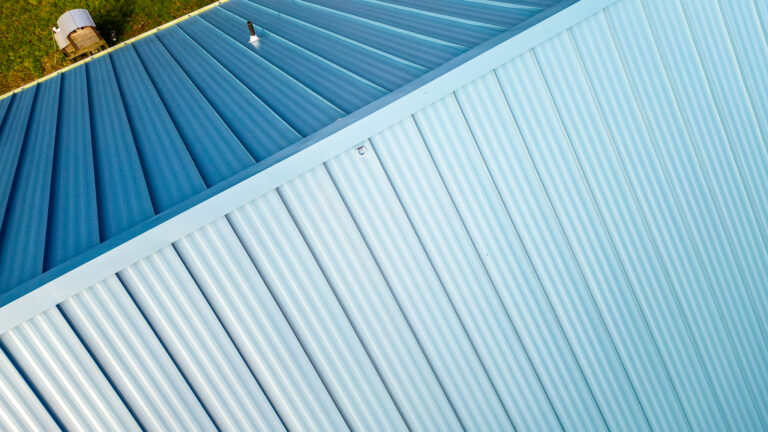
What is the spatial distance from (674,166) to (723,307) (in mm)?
1934

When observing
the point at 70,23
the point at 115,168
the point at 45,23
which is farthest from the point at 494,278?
the point at 45,23

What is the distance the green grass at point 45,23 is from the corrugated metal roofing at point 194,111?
15.2ft

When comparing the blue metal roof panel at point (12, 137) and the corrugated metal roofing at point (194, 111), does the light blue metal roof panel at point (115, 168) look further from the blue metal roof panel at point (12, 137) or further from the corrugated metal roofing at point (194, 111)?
the blue metal roof panel at point (12, 137)

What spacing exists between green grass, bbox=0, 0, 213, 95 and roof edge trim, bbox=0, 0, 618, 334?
10169mm

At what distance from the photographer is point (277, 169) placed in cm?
447

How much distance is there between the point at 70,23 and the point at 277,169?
33.1 ft

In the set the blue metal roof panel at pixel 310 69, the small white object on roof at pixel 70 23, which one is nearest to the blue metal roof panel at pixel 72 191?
the blue metal roof panel at pixel 310 69

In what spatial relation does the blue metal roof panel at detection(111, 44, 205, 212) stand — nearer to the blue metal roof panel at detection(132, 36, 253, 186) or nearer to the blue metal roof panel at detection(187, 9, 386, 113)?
the blue metal roof panel at detection(132, 36, 253, 186)

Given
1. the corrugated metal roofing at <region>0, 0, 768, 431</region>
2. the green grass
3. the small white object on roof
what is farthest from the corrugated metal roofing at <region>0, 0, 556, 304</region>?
the green grass

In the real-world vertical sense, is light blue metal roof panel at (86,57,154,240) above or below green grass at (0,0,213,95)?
below

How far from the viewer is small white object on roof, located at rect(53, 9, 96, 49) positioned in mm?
11125

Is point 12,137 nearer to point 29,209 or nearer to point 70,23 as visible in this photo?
point 29,209

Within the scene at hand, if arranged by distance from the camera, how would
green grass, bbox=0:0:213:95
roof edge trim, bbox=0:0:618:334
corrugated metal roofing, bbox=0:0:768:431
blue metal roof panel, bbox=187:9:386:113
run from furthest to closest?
green grass, bbox=0:0:213:95 → blue metal roof panel, bbox=187:9:386:113 → corrugated metal roofing, bbox=0:0:768:431 → roof edge trim, bbox=0:0:618:334

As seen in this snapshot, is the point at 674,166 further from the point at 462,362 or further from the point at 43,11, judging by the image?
the point at 43,11
